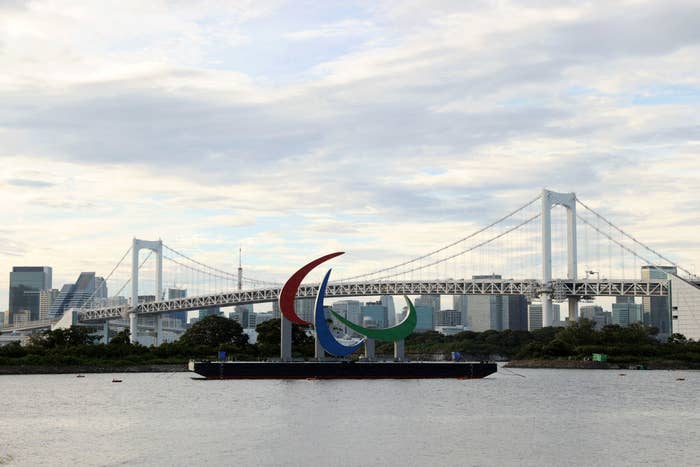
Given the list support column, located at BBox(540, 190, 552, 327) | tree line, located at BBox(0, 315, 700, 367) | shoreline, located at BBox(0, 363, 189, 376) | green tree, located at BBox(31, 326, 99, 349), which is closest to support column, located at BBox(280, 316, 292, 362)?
tree line, located at BBox(0, 315, 700, 367)

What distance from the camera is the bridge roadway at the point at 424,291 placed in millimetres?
96938

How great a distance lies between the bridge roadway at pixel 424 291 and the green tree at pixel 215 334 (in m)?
14.2

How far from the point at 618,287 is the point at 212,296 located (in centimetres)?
4477

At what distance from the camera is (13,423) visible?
116 feet

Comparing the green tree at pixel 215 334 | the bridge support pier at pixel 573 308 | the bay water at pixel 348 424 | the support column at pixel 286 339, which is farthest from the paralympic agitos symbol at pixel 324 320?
the bridge support pier at pixel 573 308

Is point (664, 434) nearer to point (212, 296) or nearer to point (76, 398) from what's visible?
point (76, 398)

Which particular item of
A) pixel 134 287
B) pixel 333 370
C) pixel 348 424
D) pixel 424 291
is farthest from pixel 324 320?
pixel 134 287

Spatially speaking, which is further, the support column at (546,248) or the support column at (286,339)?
the support column at (546,248)

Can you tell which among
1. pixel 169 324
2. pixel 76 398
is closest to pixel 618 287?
pixel 76 398

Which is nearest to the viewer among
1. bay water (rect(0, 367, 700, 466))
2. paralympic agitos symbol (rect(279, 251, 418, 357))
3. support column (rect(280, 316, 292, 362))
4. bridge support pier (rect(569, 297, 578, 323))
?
bay water (rect(0, 367, 700, 466))

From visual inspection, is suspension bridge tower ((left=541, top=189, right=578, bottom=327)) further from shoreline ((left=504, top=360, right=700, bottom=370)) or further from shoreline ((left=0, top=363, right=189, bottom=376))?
shoreline ((left=0, top=363, right=189, bottom=376))

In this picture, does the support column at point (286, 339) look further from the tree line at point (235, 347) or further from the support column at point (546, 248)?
the support column at point (546, 248)

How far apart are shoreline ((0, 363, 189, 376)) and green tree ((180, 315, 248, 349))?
551 inches

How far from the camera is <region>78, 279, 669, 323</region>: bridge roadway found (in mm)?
96938
